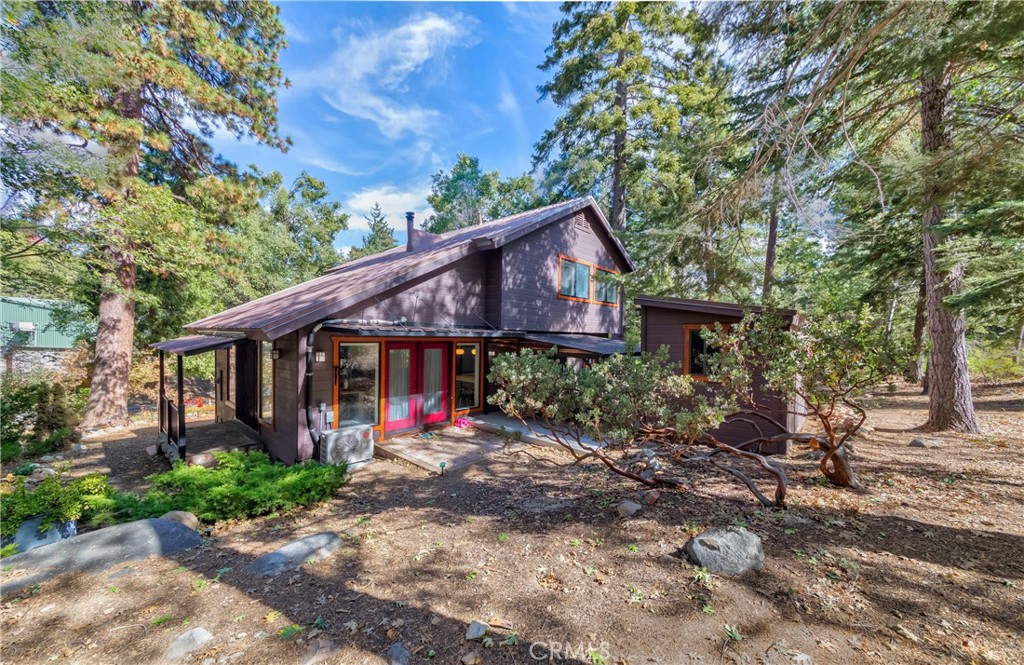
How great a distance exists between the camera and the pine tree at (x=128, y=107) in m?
6.86

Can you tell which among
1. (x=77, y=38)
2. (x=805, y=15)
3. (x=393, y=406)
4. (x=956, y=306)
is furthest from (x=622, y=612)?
(x=77, y=38)

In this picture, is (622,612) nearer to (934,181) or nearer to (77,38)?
(934,181)

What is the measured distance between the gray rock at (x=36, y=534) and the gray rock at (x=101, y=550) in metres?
0.49

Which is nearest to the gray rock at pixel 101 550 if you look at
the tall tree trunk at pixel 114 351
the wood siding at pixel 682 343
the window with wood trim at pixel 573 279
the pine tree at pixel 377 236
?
the wood siding at pixel 682 343

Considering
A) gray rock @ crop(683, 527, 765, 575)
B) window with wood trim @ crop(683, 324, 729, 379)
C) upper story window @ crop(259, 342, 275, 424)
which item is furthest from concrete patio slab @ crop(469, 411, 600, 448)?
upper story window @ crop(259, 342, 275, 424)

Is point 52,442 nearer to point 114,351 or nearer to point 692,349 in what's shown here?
point 114,351

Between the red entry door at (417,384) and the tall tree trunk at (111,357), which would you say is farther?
the tall tree trunk at (111,357)

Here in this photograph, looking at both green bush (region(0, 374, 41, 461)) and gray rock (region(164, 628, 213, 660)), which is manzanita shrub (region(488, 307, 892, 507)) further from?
green bush (region(0, 374, 41, 461))

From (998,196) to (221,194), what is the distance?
1561 cm

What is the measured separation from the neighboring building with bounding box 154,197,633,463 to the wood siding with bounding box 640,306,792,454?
121 cm

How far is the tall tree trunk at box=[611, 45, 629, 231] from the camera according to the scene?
51.6ft

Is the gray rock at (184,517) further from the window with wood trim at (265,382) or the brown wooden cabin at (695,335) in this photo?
the brown wooden cabin at (695,335)

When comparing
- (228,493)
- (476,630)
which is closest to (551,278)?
(228,493)

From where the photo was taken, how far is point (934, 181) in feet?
17.1
